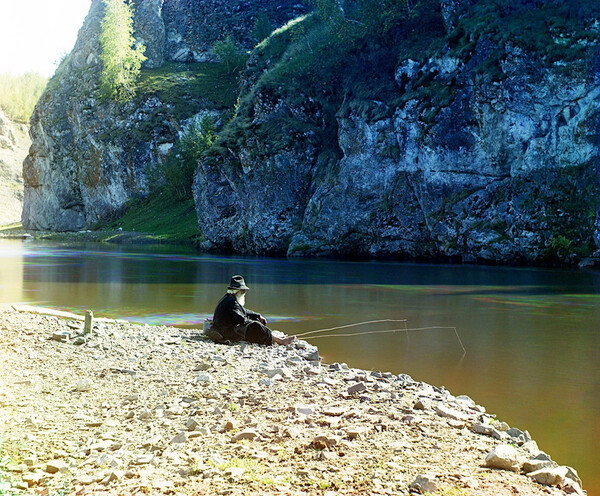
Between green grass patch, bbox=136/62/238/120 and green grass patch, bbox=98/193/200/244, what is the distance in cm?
1602

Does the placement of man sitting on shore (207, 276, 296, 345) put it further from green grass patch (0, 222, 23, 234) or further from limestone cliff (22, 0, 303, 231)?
green grass patch (0, 222, 23, 234)

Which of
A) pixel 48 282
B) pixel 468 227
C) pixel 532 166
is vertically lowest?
pixel 48 282

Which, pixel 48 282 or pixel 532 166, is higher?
pixel 532 166

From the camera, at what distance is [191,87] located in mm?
114375

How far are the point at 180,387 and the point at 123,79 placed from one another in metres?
111

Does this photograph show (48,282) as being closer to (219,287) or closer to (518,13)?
(219,287)

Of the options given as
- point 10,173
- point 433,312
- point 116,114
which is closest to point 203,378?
point 433,312

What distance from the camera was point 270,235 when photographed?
6184cm

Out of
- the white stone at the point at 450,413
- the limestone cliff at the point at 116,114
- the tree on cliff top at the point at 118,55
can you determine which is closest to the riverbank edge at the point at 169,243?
the limestone cliff at the point at 116,114

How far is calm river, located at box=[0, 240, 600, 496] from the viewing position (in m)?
11.7

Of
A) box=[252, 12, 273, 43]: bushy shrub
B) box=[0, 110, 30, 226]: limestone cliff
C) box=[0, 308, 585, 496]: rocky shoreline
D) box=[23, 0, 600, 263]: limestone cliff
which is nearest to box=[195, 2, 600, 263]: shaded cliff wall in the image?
box=[23, 0, 600, 263]: limestone cliff

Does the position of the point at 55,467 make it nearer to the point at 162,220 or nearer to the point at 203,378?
the point at 203,378

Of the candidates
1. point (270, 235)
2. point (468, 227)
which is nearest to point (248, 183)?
point (270, 235)

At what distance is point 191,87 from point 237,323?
104664 mm
